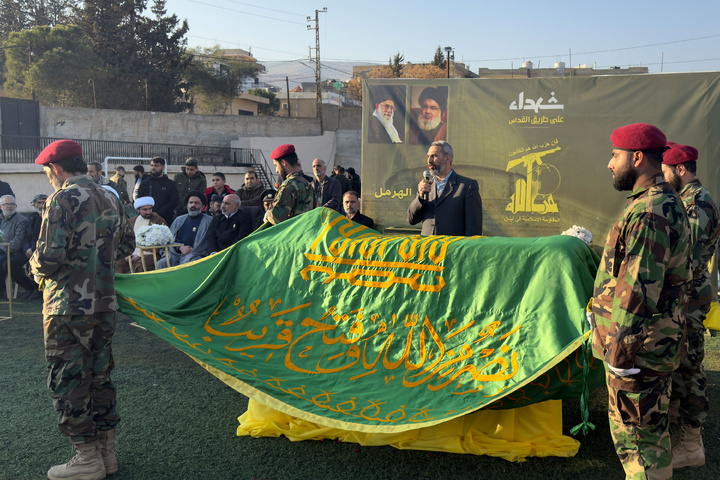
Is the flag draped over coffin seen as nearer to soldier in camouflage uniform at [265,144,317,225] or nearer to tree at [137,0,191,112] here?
soldier in camouflage uniform at [265,144,317,225]

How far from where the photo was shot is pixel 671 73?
6941mm

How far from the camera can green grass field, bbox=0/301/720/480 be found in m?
3.52

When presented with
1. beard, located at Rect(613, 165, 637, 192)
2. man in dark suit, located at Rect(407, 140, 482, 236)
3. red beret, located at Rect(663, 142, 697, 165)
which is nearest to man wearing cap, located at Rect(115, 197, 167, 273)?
man in dark suit, located at Rect(407, 140, 482, 236)

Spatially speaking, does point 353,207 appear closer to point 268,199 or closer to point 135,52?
point 268,199

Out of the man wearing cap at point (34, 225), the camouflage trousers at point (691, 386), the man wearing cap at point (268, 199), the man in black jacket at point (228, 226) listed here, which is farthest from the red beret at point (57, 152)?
the man wearing cap at point (34, 225)

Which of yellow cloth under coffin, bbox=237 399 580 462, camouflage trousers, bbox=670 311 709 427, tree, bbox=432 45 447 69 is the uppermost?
tree, bbox=432 45 447 69

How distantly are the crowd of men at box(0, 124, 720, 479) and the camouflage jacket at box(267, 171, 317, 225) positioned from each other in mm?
13

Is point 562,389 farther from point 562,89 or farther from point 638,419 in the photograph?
point 562,89

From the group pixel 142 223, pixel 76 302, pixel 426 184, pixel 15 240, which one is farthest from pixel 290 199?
pixel 15 240

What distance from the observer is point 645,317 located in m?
2.58

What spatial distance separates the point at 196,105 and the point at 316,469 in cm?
4594

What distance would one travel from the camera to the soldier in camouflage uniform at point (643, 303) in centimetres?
256

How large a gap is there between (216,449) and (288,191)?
8.18 feet

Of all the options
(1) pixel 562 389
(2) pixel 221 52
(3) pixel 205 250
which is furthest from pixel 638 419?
(2) pixel 221 52
